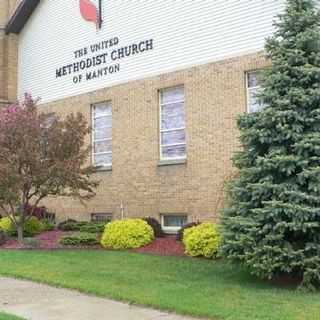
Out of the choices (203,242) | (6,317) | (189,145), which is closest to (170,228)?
(189,145)

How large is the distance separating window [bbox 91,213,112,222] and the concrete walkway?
1125cm

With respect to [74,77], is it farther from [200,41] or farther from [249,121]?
[249,121]

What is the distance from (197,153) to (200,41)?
Result: 137 inches

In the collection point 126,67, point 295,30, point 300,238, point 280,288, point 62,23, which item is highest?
point 62,23

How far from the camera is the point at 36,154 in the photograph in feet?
58.7

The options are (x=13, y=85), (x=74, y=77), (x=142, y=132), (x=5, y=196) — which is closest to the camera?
(x=5, y=196)

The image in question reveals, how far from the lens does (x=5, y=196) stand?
59.6 feet

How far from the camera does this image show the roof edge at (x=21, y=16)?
26842mm

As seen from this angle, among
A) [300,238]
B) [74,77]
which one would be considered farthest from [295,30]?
[74,77]

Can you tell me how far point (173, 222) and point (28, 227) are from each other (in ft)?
16.0

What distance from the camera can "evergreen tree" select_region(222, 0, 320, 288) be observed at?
34.7ft

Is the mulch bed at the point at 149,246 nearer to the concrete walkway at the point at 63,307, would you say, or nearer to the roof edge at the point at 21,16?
the concrete walkway at the point at 63,307

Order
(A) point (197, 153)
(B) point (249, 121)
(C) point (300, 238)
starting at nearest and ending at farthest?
(C) point (300, 238)
(B) point (249, 121)
(A) point (197, 153)

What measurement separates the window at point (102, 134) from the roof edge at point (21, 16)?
5889 mm
